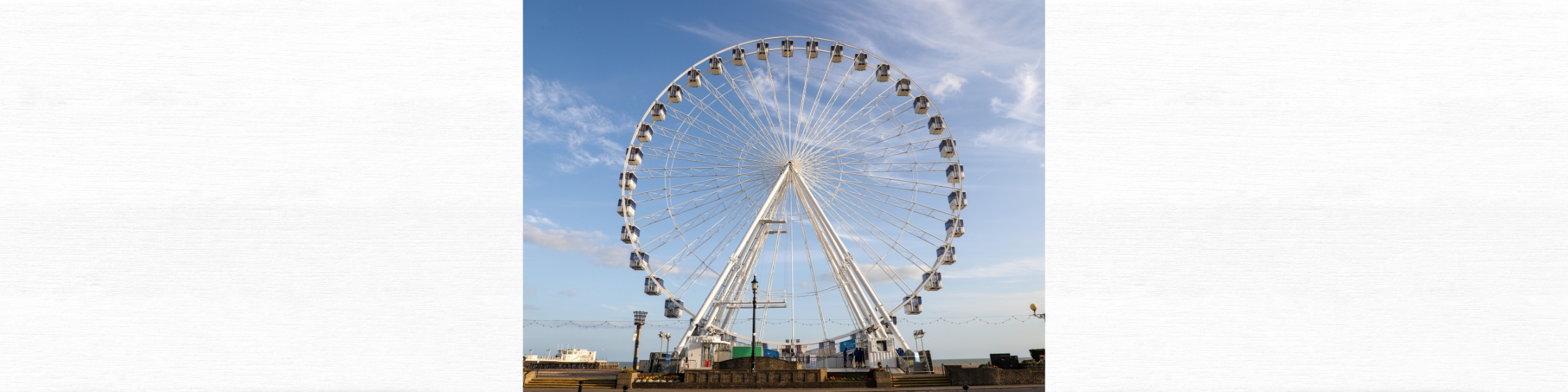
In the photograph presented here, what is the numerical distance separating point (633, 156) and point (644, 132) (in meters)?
1.11

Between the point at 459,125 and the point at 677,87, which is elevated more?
the point at 677,87

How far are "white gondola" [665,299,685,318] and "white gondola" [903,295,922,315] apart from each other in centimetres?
906

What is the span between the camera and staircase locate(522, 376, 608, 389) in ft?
74.4

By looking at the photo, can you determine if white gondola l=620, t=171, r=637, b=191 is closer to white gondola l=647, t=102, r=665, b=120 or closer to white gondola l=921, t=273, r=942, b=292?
white gondola l=647, t=102, r=665, b=120

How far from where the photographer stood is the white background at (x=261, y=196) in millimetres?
6375

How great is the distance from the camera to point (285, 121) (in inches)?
263

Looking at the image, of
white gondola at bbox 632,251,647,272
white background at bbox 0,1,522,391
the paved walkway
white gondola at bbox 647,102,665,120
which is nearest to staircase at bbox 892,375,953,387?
the paved walkway

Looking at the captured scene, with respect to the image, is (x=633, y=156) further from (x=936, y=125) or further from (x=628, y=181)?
(x=936, y=125)

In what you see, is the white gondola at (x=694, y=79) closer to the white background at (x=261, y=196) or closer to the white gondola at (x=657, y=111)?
the white gondola at (x=657, y=111)

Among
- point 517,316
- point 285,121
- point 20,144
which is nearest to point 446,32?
point 285,121
